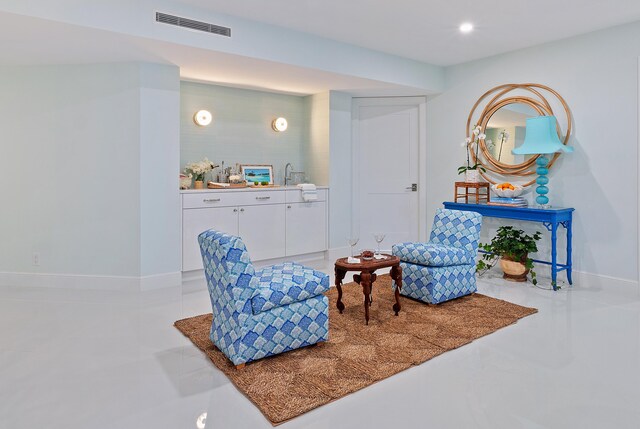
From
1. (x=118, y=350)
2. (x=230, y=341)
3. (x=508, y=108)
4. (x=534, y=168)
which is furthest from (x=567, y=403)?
(x=508, y=108)

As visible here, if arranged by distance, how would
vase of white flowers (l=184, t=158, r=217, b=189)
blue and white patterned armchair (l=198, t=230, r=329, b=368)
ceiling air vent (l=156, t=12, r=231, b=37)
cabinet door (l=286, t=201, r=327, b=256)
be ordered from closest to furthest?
blue and white patterned armchair (l=198, t=230, r=329, b=368), ceiling air vent (l=156, t=12, r=231, b=37), vase of white flowers (l=184, t=158, r=217, b=189), cabinet door (l=286, t=201, r=327, b=256)

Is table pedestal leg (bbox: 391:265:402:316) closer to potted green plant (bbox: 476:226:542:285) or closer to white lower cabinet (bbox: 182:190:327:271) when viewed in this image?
potted green plant (bbox: 476:226:542:285)

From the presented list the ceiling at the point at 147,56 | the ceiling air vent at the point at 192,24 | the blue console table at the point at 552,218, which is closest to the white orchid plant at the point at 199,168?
the ceiling at the point at 147,56

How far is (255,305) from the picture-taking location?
2.66 m

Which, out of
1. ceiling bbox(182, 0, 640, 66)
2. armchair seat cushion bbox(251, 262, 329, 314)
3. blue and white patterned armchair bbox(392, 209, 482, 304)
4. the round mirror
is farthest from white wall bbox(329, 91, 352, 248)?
armchair seat cushion bbox(251, 262, 329, 314)

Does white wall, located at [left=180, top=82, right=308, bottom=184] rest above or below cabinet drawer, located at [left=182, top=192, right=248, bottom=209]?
above

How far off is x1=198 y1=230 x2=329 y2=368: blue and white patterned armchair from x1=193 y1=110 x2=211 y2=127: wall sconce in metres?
2.95

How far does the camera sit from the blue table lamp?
179 inches

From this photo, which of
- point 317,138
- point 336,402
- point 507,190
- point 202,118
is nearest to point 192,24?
point 202,118

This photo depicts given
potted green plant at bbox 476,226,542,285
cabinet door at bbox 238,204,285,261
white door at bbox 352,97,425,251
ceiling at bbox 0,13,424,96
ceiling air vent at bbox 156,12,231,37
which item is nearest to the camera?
ceiling at bbox 0,13,424,96

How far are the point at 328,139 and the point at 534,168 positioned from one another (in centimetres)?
255

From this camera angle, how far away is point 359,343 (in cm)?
303

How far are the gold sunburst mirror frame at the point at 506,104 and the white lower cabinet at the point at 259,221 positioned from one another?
208cm

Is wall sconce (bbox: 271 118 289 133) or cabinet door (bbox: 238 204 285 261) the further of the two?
wall sconce (bbox: 271 118 289 133)
